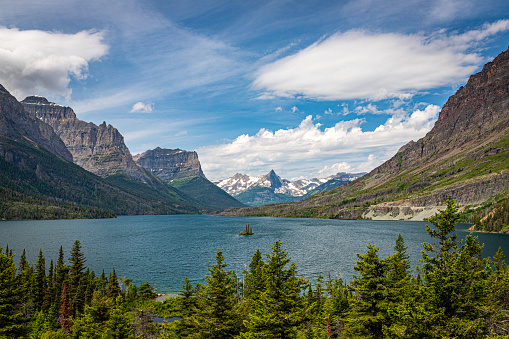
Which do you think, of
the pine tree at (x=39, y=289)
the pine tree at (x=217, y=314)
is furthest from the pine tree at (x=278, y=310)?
the pine tree at (x=39, y=289)

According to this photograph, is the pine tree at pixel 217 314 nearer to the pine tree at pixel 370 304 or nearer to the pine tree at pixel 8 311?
the pine tree at pixel 370 304

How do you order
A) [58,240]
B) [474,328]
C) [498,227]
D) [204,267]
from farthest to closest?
1. [498,227]
2. [58,240]
3. [204,267]
4. [474,328]

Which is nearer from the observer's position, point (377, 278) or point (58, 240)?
point (377, 278)

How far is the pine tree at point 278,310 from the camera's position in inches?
1096

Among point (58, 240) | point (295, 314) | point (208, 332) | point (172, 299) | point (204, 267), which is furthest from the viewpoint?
point (58, 240)

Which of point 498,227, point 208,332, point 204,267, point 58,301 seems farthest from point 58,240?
point 498,227

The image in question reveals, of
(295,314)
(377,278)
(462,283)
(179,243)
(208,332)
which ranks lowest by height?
(179,243)

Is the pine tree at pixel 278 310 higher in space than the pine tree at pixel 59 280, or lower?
higher

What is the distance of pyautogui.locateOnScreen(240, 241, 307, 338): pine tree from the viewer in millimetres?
27828

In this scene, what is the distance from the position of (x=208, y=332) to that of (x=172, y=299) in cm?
5681

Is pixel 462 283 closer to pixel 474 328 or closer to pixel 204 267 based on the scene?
pixel 474 328

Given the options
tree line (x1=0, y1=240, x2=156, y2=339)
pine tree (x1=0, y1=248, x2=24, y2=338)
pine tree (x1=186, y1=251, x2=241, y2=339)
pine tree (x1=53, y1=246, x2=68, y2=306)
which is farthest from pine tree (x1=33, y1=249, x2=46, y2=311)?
pine tree (x1=186, y1=251, x2=241, y2=339)

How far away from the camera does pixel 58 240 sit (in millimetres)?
176375

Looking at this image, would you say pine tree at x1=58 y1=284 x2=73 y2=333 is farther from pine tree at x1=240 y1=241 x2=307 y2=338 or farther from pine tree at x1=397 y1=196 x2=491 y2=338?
pine tree at x1=397 y1=196 x2=491 y2=338
